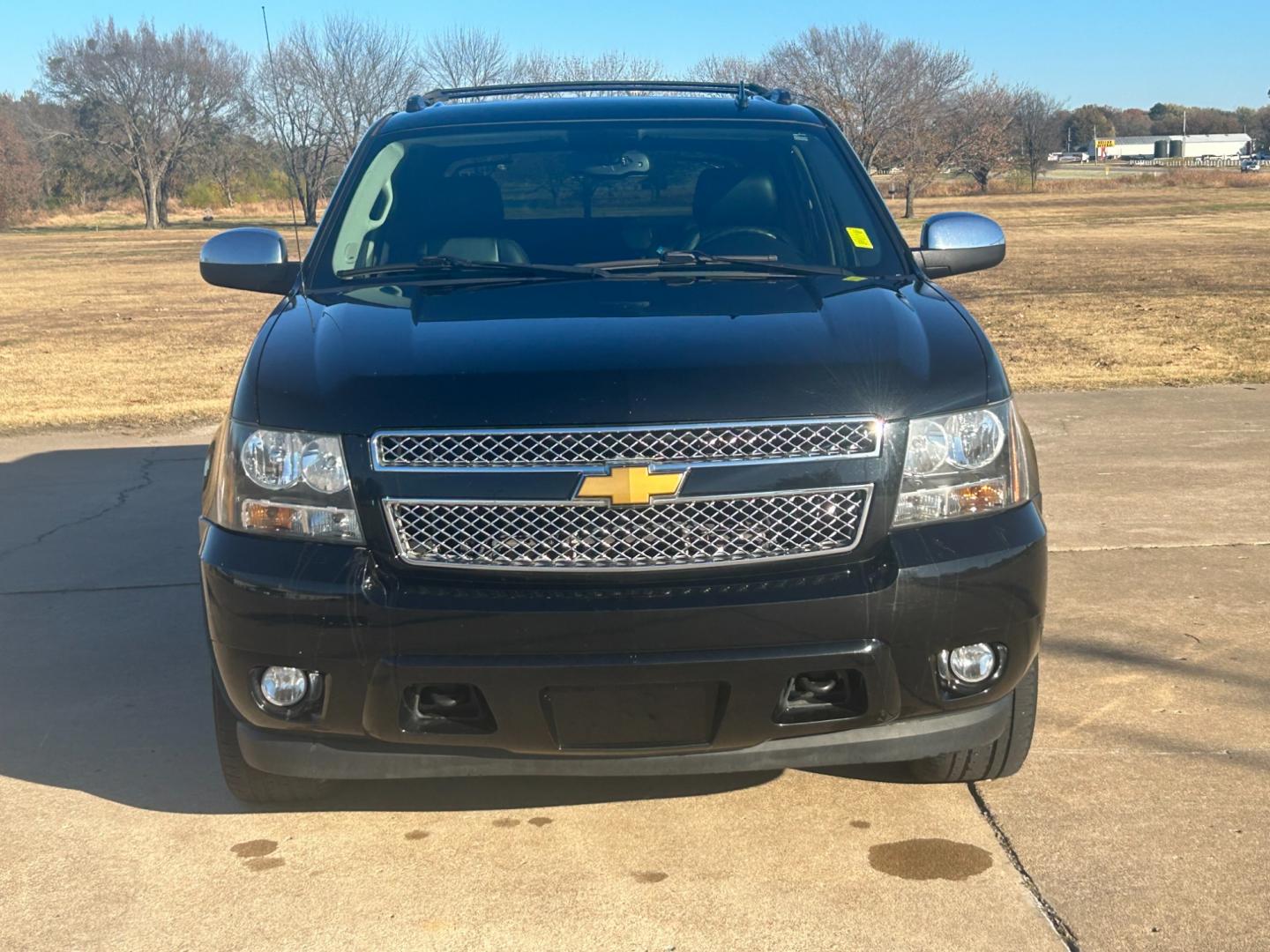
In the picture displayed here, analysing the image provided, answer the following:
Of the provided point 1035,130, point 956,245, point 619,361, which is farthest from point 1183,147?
point 619,361

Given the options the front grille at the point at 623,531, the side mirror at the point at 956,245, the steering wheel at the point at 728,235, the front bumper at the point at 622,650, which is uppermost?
the steering wheel at the point at 728,235

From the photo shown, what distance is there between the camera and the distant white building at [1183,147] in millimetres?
142375

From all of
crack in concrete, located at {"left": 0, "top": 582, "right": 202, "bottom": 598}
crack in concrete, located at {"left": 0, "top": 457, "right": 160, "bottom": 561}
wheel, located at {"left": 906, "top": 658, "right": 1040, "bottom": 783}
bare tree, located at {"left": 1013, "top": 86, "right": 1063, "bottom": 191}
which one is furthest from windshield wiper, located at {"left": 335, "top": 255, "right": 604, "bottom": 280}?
bare tree, located at {"left": 1013, "top": 86, "right": 1063, "bottom": 191}

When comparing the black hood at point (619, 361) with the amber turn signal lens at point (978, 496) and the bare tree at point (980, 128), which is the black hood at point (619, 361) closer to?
the amber turn signal lens at point (978, 496)

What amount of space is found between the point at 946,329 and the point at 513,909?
5.49ft

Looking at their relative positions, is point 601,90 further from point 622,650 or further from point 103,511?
point 103,511

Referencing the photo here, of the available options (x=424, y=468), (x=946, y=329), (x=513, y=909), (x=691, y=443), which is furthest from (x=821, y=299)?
(x=513, y=909)

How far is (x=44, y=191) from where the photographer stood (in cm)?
7250

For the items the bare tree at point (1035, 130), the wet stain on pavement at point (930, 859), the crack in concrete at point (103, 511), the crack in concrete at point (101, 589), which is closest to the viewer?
the wet stain on pavement at point (930, 859)

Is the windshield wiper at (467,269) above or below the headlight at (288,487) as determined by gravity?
above

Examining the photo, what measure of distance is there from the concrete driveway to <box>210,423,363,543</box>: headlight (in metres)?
0.83

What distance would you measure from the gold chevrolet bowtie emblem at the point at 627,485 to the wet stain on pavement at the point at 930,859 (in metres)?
1.05

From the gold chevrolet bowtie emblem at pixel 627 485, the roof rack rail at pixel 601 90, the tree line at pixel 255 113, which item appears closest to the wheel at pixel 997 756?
the gold chevrolet bowtie emblem at pixel 627 485

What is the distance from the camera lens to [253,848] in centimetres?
339
